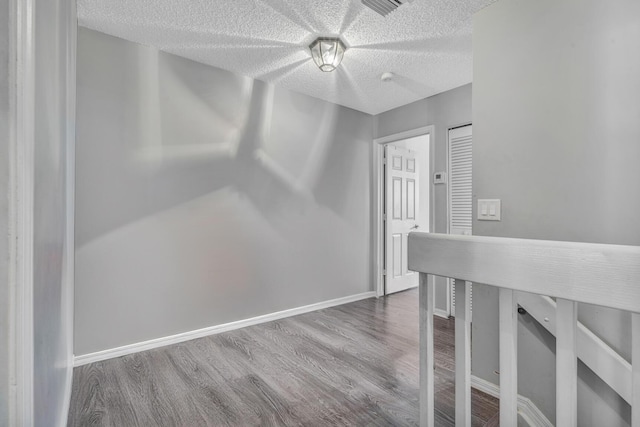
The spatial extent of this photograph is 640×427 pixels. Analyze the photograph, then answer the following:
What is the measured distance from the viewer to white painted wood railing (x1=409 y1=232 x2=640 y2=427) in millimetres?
534

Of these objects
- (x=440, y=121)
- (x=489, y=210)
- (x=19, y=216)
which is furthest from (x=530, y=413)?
(x=440, y=121)

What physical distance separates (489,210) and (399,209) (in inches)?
96.5

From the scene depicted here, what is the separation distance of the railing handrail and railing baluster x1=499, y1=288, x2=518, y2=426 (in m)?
0.06

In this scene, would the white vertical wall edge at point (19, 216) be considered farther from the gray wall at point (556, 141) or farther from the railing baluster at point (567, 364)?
the gray wall at point (556, 141)

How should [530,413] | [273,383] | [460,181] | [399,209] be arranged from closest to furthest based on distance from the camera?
[530,413] → [273,383] → [460,181] → [399,209]

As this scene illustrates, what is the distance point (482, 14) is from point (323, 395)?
262cm

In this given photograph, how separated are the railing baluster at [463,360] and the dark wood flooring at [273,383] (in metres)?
1.00

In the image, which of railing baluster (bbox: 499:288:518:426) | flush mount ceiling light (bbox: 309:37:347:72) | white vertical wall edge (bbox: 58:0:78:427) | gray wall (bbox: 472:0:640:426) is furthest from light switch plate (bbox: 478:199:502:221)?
white vertical wall edge (bbox: 58:0:78:427)

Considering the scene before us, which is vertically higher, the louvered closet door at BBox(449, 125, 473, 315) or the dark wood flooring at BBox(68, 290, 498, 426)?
the louvered closet door at BBox(449, 125, 473, 315)

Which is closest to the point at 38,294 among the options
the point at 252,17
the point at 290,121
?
the point at 252,17

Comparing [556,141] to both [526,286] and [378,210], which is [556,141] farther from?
[378,210]

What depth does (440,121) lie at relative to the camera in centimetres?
344

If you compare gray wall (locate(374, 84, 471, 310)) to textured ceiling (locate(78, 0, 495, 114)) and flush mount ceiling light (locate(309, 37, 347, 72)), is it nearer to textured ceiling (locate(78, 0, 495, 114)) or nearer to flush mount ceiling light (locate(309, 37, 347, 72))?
textured ceiling (locate(78, 0, 495, 114))

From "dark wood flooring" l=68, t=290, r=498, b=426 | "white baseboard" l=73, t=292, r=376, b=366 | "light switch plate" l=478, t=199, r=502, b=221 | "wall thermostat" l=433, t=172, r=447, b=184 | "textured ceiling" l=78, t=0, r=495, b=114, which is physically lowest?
"dark wood flooring" l=68, t=290, r=498, b=426
